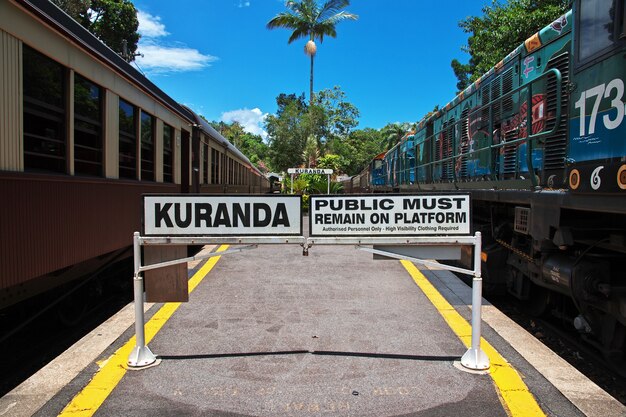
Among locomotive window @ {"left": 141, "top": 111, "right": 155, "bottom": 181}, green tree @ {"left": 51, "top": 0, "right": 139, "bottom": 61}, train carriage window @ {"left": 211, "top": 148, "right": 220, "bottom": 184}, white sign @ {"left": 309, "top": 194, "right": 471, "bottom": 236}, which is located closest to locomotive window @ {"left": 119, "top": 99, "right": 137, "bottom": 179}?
locomotive window @ {"left": 141, "top": 111, "right": 155, "bottom": 181}

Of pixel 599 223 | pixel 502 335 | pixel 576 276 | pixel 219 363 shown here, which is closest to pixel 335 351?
pixel 219 363

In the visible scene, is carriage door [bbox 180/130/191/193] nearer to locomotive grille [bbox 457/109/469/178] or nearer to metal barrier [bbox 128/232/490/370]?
locomotive grille [bbox 457/109/469/178]

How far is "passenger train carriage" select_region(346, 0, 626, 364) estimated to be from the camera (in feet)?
10.9

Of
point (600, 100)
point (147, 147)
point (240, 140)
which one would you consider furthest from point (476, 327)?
point (240, 140)

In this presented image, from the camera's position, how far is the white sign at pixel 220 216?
389cm

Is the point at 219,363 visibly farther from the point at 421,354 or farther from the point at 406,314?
the point at 406,314

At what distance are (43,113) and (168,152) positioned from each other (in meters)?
3.91

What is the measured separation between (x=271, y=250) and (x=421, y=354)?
5965 millimetres

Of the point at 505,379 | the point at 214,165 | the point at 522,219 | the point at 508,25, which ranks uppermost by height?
the point at 508,25

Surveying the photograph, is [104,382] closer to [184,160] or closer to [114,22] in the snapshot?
[184,160]

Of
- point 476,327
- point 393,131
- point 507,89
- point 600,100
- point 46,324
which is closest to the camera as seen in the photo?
point 600,100

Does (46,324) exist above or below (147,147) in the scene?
below

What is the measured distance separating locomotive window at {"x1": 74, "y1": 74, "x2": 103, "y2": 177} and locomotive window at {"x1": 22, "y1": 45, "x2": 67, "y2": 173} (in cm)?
25

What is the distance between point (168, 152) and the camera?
7980 mm
